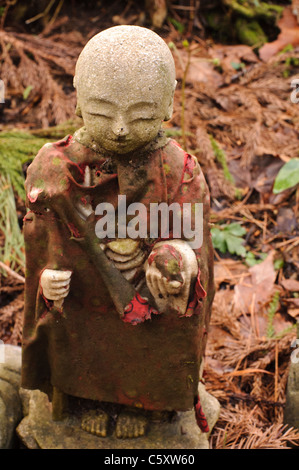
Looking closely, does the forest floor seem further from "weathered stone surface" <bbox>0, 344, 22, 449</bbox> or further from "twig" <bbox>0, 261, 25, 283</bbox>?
"weathered stone surface" <bbox>0, 344, 22, 449</bbox>

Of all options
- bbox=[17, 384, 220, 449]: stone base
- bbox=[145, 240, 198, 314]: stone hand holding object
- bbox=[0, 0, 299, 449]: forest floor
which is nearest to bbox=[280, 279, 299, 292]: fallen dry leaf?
bbox=[0, 0, 299, 449]: forest floor

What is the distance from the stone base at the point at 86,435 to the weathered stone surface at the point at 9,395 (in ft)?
0.12

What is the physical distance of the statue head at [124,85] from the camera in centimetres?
125

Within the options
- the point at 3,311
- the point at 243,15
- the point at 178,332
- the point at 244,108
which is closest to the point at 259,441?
the point at 178,332

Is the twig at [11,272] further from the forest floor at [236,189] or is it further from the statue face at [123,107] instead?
the statue face at [123,107]

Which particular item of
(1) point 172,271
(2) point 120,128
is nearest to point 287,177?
(1) point 172,271

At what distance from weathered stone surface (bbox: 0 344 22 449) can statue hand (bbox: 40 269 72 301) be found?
52 cm

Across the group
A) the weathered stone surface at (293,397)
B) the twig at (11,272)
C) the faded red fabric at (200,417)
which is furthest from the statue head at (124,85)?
the twig at (11,272)

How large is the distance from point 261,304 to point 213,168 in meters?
0.79

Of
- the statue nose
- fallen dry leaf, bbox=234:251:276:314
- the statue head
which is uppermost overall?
the statue head

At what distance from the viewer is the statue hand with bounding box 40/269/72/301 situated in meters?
1.45

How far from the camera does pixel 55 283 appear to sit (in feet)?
4.75

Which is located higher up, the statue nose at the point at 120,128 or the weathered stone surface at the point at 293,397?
the statue nose at the point at 120,128

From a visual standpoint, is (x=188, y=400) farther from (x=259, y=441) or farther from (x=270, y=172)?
(x=270, y=172)
